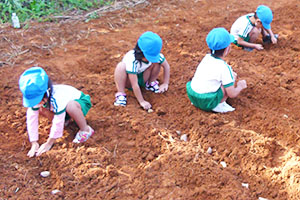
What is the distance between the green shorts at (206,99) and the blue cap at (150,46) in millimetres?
591

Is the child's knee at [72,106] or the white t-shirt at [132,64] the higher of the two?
the white t-shirt at [132,64]

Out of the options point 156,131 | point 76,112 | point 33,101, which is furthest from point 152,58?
point 33,101

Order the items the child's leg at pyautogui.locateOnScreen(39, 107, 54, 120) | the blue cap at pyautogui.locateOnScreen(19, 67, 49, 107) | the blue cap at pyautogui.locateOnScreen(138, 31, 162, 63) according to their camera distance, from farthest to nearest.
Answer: the blue cap at pyautogui.locateOnScreen(138, 31, 162, 63), the child's leg at pyautogui.locateOnScreen(39, 107, 54, 120), the blue cap at pyautogui.locateOnScreen(19, 67, 49, 107)

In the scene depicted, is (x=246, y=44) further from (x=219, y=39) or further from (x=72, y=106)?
(x=72, y=106)

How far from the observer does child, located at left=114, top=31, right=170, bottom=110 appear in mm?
3571

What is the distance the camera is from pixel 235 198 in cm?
266

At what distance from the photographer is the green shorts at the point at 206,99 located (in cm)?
360

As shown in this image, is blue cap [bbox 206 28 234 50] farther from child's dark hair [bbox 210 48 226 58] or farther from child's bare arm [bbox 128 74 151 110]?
child's bare arm [bbox 128 74 151 110]

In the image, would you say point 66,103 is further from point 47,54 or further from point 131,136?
point 47,54

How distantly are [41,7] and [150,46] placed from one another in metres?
3.78

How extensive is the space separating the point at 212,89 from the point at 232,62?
136 centimetres

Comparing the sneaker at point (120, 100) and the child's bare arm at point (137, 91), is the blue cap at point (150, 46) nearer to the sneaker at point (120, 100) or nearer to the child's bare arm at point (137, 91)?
Answer: the child's bare arm at point (137, 91)

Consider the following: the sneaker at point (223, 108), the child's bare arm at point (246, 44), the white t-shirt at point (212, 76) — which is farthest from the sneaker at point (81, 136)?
the child's bare arm at point (246, 44)

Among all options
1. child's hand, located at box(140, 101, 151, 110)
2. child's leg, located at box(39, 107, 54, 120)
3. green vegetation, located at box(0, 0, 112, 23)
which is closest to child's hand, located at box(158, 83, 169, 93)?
child's hand, located at box(140, 101, 151, 110)
